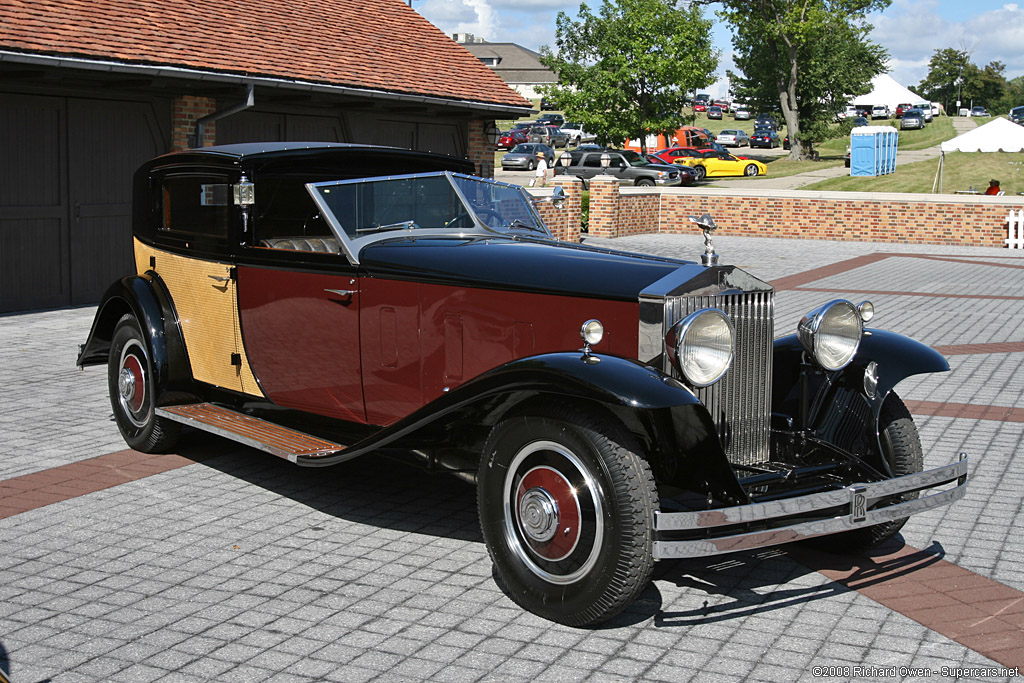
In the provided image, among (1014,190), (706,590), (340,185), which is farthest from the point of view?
(1014,190)

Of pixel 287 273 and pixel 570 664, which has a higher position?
pixel 287 273

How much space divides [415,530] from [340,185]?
1.81 metres

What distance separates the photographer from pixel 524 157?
46156 mm

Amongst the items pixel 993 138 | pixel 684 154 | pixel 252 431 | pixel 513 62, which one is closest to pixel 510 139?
pixel 684 154

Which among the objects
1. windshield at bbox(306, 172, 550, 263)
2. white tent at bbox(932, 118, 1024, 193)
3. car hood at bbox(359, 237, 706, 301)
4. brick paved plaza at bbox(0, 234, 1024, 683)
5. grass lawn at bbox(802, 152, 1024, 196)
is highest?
white tent at bbox(932, 118, 1024, 193)

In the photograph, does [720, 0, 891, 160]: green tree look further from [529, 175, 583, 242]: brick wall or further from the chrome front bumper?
the chrome front bumper

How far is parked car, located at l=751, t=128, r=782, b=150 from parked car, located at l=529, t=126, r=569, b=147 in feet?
41.0

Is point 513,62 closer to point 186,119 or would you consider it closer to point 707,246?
point 186,119

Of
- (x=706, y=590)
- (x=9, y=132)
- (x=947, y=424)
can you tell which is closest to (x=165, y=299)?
(x=706, y=590)

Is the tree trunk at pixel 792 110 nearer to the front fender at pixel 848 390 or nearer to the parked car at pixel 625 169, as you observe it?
the parked car at pixel 625 169

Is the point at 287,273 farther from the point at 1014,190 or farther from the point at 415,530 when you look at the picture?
the point at 1014,190

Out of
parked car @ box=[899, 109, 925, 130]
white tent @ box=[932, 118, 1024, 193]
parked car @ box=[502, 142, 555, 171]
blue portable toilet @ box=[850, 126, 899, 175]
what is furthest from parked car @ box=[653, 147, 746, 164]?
parked car @ box=[899, 109, 925, 130]

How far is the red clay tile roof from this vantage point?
1115 cm

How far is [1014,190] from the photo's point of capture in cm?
3328
